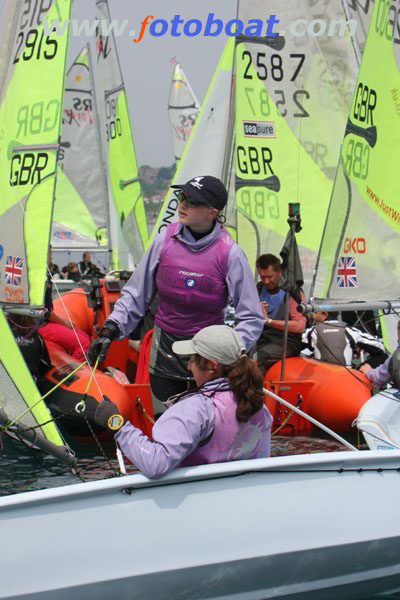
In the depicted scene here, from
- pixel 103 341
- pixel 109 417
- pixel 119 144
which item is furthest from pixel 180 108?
pixel 109 417

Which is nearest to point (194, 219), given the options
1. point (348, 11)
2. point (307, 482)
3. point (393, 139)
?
point (307, 482)

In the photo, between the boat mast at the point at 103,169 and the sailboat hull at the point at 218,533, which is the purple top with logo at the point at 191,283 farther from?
the boat mast at the point at 103,169

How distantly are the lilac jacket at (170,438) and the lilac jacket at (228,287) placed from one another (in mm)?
960

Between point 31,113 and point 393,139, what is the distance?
2.76m

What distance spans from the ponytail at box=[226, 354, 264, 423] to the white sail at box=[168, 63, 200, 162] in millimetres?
19548

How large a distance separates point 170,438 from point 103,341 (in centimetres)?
109

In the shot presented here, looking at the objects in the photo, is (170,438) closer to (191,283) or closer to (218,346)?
(218,346)

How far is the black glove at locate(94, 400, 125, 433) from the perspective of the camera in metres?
3.12

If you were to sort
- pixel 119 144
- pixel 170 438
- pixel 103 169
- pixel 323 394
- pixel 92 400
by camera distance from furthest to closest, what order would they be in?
pixel 103 169 < pixel 119 144 < pixel 323 394 < pixel 92 400 < pixel 170 438

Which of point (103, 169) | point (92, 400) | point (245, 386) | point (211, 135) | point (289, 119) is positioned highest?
point (103, 169)

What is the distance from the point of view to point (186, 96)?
73.8 feet

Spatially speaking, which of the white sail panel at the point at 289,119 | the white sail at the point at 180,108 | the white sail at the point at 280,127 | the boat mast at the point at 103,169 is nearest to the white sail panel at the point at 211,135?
the white sail at the point at 280,127

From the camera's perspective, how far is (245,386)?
10.1ft

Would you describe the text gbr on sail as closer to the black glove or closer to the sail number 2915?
the sail number 2915
